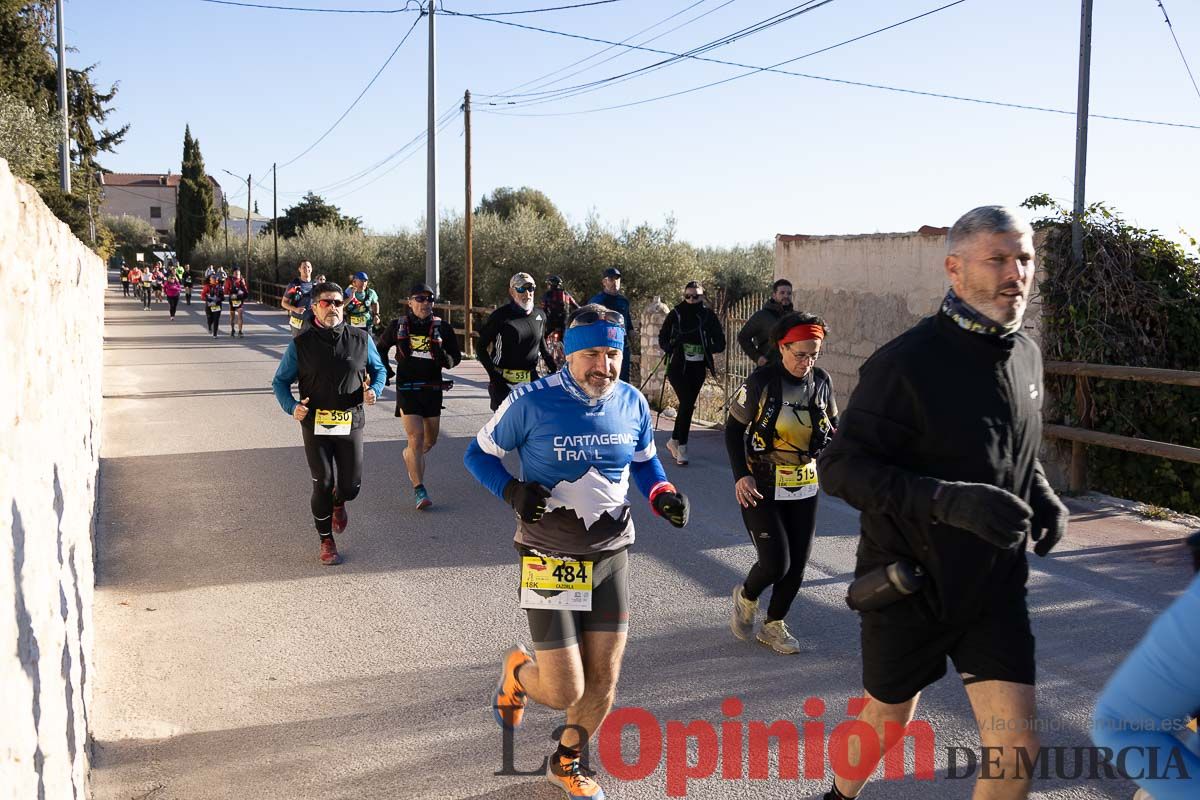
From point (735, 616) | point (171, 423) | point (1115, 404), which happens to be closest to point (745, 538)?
point (735, 616)

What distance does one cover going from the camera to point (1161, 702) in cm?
A: 168

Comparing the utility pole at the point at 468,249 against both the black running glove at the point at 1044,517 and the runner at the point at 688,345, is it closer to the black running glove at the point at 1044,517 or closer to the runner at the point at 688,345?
the runner at the point at 688,345

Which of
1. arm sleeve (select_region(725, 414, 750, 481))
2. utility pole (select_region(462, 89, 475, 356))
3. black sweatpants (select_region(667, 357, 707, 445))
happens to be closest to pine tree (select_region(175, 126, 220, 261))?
utility pole (select_region(462, 89, 475, 356))

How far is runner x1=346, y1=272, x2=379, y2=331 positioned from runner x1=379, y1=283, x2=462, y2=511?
6.18m

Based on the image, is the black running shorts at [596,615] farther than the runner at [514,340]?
No

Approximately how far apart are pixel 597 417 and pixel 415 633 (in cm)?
259

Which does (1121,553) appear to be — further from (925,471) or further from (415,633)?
(925,471)

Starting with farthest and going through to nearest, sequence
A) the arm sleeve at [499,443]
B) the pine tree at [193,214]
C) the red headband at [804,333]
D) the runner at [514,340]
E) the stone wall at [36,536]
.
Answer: the pine tree at [193,214] → the runner at [514,340] → the red headband at [804,333] → the arm sleeve at [499,443] → the stone wall at [36,536]

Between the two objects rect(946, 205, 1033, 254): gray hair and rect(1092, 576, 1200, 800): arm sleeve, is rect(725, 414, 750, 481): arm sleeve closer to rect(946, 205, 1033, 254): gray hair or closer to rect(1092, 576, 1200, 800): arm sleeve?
rect(946, 205, 1033, 254): gray hair

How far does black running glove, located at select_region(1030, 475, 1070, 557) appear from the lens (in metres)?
3.24

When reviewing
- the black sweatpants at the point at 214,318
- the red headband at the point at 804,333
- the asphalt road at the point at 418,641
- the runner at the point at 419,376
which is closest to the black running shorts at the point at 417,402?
the runner at the point at 419,376

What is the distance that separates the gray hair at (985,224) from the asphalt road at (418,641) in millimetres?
2248

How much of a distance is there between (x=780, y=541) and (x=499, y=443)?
194cm

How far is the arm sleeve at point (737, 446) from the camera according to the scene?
548 cm
